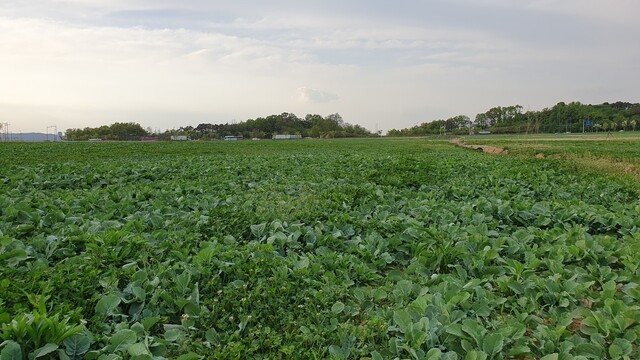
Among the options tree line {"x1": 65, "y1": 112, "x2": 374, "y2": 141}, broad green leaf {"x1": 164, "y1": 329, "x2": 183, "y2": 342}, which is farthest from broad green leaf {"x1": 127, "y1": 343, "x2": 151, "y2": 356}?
tree line {"x1": 65, "y1": 112, "x2": 374, "y2": 141}

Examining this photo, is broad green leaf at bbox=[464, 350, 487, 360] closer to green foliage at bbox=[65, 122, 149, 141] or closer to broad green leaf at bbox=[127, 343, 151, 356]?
broad green leaf at bbox=[127, 343, 151, 356]

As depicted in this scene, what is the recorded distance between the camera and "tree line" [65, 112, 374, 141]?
407ft

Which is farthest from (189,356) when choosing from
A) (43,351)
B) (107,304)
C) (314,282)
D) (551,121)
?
(551,121)

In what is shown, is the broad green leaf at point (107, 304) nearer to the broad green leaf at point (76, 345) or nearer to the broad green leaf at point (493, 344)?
the broad green leaf at point (76, 345)

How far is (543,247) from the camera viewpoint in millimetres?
4465

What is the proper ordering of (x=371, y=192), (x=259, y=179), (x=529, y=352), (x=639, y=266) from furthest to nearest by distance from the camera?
1. (x=259, y=179)
2. (x=371, y=192)
3. (x=639, y=266)
4. (x=529, y=352)

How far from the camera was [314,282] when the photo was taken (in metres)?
3.56

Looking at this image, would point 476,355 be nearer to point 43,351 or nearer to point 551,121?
point 43,351

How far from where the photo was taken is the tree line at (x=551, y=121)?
360ft

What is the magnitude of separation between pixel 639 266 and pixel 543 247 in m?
0.83

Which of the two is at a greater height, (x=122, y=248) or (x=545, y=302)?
(x=122, y=248)

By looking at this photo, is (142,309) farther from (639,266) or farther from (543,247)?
(639,266)

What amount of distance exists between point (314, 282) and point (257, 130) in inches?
5244

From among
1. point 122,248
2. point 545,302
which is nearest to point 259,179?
point 122,248
